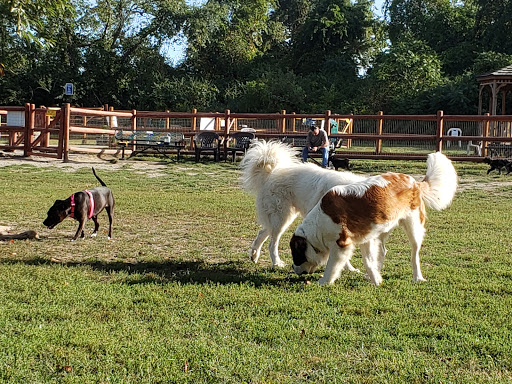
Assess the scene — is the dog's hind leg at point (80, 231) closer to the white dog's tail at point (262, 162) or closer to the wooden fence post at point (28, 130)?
the white dog's tail at point (262, 162)

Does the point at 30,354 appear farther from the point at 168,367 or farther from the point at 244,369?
the point at 244,369

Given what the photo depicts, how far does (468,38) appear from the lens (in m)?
42.6

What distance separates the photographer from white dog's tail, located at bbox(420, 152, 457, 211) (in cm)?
608

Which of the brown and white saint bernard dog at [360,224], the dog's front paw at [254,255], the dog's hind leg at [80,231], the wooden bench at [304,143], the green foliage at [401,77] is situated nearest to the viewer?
the brown and white saint bernard dog at [360,224]

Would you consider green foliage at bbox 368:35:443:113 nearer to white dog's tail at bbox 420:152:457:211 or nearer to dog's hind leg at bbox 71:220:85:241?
dog's hind leg at bbox 71:220:85:241

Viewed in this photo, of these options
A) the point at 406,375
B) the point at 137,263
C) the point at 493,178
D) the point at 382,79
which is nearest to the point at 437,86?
the point at 382,79

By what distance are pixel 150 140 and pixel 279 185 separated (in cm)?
1465

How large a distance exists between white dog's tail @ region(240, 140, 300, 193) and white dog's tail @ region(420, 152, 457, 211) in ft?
5.23

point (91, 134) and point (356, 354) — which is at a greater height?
point (91, 134)

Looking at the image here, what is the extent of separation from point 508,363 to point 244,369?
5.01ft

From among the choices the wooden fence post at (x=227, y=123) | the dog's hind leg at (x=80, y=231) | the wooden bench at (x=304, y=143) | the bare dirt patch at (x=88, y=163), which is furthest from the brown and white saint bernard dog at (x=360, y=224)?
the wooden fence post at (x=227, y=123)

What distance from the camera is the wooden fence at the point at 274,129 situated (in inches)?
779

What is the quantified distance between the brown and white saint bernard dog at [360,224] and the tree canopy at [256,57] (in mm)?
30112

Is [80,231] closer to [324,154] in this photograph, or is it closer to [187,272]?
[187,272]
